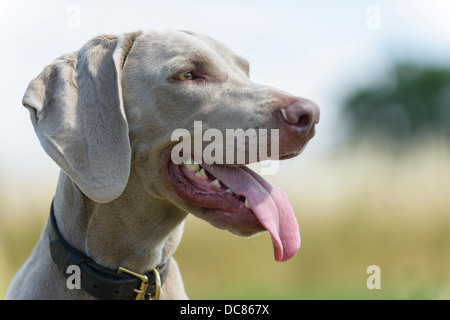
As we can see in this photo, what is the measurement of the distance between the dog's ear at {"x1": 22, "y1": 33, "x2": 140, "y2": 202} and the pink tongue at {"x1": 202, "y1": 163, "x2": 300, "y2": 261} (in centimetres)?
43

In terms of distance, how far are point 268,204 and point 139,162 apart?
25.9 inches

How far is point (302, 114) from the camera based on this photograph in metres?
2.48

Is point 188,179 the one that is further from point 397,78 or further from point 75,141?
point 397,78

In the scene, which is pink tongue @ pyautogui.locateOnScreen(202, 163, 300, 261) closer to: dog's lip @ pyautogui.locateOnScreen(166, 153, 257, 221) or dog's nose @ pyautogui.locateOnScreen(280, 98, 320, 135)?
dog's lip @ pyautogui.locateOnScreen(166, 153, 257, 221)

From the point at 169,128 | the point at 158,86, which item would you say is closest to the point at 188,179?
the point at 169,128

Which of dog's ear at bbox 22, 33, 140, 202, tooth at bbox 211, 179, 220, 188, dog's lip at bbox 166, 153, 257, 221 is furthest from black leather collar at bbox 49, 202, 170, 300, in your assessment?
tooth at bbox 211, 179, 220, 188

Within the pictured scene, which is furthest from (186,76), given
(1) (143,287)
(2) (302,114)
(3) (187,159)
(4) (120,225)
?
(1) (143,287)

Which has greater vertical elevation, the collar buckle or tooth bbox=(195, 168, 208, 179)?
tooth bbox=(195, 168, 208, 179)

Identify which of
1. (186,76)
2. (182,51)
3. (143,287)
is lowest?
(143,287)

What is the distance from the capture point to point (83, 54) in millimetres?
2885

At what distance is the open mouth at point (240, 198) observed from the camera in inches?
102

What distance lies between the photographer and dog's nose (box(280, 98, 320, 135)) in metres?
2.47

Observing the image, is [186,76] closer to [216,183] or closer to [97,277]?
[216,183]

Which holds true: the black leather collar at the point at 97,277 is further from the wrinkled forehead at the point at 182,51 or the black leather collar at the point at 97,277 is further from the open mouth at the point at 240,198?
the wrinkled forehead at the point at 182,51
